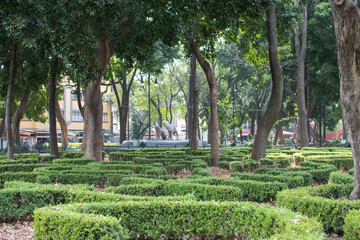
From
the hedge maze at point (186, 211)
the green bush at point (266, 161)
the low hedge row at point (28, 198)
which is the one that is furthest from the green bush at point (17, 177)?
the green bush at point (266, 161)

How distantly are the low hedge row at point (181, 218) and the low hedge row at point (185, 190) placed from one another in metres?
1.74

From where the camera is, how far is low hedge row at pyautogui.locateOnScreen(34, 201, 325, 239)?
5.46 m

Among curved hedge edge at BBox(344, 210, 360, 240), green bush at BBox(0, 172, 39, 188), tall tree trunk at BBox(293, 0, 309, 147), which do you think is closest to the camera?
curved hedge edge at BBox(344, 210, 360, 240)

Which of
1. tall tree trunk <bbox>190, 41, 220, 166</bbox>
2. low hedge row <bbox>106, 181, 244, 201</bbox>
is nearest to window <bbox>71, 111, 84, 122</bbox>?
tall tree trunk <bbox>190, 41, 220, 166</bbox>

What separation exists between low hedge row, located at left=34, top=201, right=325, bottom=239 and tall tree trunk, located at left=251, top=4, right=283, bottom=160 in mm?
10035

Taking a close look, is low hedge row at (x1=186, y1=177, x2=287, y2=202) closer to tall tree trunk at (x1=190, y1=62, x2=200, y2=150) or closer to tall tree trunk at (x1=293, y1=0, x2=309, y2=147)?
tall tree trunk at (x1=190, y1=62, x2=200, y2=150)

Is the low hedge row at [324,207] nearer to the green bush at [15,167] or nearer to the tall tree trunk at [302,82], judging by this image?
the green bush at [15,167]

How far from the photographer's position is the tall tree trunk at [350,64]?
7.11 meters

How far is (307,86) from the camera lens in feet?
107

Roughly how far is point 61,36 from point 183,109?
42107 mm

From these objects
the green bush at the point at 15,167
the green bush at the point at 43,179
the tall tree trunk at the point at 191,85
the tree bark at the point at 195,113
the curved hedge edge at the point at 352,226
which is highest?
the tall tree trunk at the point at 191,85

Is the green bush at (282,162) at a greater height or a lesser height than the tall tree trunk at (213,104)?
lesser

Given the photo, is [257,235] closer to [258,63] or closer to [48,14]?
[48,14]

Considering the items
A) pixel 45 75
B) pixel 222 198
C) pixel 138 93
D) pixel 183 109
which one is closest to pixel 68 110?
pixel 138 93
